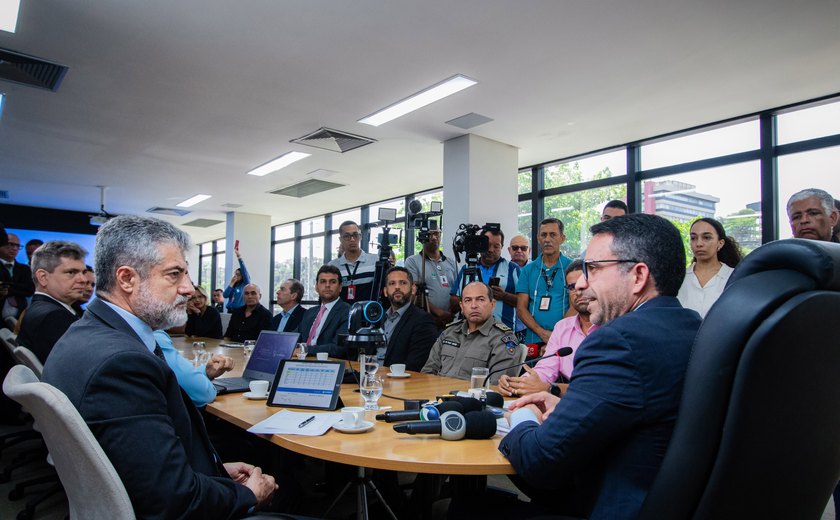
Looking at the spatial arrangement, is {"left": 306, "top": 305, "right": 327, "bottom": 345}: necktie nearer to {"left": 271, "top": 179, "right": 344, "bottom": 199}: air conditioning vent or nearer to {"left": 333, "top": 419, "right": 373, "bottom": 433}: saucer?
{"left": 333, "top": 419, "right": 373, "bottom": 433}: saucer

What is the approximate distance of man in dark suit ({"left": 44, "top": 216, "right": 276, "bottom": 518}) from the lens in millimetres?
1119

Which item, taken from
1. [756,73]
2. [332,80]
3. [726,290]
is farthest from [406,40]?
[726,290]

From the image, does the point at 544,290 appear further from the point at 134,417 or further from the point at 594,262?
the point at 134,417

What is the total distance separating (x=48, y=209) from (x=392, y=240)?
1061cm

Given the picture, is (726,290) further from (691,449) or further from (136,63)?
(136,63)

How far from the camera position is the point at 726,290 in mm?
960

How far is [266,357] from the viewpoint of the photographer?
2.65 metres

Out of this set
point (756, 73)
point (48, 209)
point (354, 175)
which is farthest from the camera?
point (48, 209)

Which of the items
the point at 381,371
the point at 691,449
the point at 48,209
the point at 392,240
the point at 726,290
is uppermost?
the point at 48,209

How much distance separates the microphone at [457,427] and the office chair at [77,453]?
0.78 metres

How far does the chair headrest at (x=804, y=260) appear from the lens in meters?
0.88

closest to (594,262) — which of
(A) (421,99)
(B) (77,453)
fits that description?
(B) (77,453)

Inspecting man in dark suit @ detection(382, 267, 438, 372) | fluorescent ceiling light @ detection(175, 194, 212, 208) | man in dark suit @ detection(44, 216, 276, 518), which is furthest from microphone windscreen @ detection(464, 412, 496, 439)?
fluorescent ceiling light @ detection(175, 194, 212, 208)

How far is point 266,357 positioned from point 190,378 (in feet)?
2.15
